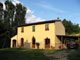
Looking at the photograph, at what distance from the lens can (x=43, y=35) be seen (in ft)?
82.6

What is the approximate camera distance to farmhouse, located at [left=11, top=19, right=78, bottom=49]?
2369 centimetres

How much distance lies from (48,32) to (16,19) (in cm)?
2501

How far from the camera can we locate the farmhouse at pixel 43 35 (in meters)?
23.7

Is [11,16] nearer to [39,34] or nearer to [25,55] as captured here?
[39,34]

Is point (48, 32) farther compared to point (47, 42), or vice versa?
point (47, 42)

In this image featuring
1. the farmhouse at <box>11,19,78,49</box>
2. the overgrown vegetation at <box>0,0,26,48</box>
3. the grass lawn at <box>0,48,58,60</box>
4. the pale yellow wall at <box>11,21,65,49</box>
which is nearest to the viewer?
the grass lawn at <box>0,48,58,60</box>

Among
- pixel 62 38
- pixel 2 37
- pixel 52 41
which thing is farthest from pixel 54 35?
pixel 2 37

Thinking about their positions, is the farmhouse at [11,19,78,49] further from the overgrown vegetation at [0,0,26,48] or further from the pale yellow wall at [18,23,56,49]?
the overgrown vegetation at [0,0,26,48]

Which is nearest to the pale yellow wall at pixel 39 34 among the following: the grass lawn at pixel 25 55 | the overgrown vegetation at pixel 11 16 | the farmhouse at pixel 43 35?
the farmhouse at pixel 43 35

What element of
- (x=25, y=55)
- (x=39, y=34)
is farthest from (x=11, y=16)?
(x=25, y=55)

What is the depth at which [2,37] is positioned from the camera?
113 feet

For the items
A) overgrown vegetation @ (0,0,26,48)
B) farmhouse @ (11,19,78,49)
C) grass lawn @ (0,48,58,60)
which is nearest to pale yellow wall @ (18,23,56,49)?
farmhouse @ (11,19,78,49)

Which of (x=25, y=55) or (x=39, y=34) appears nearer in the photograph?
(x=25, y=55)

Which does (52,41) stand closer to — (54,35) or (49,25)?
(54,35)
